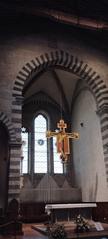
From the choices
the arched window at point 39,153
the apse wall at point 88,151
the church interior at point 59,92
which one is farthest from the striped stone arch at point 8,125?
the arched window at point 39,153

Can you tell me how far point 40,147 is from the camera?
672 inches

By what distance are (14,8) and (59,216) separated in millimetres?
8546

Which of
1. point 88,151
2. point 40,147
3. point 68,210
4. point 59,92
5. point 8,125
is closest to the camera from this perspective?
point 8,125

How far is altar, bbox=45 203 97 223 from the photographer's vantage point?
9945mm

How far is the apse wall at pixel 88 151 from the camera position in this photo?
13.3 metres

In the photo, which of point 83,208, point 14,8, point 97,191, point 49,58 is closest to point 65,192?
point 97,191

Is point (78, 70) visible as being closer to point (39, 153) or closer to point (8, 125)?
point (8, 125)

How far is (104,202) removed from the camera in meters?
12.3

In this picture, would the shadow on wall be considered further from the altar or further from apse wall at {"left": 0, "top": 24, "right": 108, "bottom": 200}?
the altar

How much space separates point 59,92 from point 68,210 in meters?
8.76

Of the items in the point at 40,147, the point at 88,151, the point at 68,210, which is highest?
the point at 40,147

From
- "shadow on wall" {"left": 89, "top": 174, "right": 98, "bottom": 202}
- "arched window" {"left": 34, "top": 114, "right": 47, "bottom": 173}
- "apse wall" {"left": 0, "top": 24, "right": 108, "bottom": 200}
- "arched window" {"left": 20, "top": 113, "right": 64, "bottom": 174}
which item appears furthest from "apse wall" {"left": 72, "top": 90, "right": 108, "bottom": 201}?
"arched window" {"left": 34, "top": 114, "right": 47, "bottom": 173}

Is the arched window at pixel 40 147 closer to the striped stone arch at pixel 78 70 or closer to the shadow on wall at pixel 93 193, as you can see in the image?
the shadow on wall at pixel 93 193

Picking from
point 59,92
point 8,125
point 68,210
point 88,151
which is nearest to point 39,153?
point 88,151
